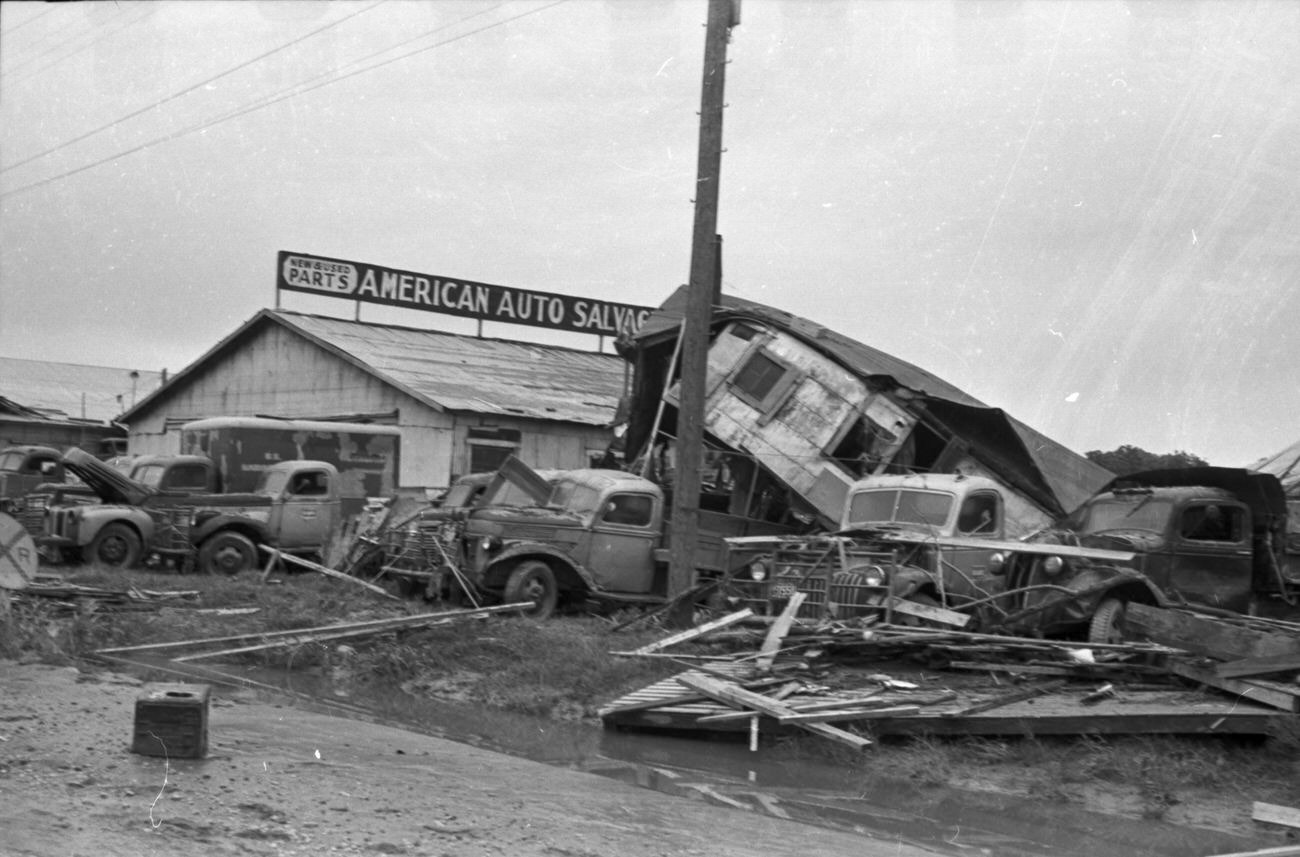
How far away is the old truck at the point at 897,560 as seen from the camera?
12.3m

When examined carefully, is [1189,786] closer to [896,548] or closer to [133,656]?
[896,548]

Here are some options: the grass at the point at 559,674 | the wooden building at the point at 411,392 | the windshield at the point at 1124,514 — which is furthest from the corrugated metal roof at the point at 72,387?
the windshield at the point at 1124,514

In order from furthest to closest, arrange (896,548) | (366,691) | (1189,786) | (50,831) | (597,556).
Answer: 1. (597,556)
2. (896,548)
3. (366,691)
4. (1189,786)
5. (50,831)

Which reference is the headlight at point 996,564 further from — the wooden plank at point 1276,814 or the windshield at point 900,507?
the wooden plank at point 1276,814

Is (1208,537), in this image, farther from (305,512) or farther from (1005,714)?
(305,512)

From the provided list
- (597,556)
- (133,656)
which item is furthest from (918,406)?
(133,656)

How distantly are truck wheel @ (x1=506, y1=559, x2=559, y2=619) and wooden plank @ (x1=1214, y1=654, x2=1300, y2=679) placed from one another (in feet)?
26.7

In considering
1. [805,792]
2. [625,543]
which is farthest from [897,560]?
[625,543]

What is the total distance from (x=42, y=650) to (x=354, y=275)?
24759mm

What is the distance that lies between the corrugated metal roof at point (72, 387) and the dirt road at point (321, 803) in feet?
119

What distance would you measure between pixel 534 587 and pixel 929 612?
587 cm

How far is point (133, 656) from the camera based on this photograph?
12992 millimetres

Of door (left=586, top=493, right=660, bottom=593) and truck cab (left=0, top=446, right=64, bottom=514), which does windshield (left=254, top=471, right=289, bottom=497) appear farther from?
door (left=586, top=493, right=660, bottom=593)

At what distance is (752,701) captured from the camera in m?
9.73
